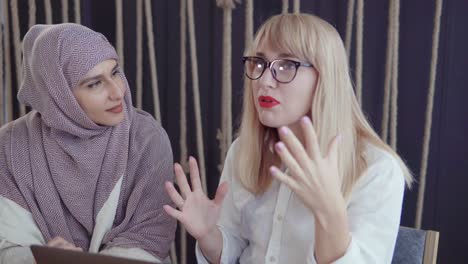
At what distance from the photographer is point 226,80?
1731mm

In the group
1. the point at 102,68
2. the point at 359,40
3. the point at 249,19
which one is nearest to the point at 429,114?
the point at 359,40

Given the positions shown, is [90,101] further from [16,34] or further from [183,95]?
[16,34]

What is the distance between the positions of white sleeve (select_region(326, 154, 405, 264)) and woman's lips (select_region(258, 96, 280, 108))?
0.24 m

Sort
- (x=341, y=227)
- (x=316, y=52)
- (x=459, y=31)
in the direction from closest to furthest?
(x=341, y=227) → (x=316, y=52) → (x=459, y=31)

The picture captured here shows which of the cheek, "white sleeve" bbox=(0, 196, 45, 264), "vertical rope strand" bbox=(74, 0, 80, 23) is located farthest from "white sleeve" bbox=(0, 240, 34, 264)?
"vertical rope strand" bbox=(74, 0, 80, 23)

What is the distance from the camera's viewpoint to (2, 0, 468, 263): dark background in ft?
5.37

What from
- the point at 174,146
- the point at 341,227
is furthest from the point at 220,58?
the point at 341,227

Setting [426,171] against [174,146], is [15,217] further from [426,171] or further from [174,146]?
A: [426,171]

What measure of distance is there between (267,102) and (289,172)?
0.64ft

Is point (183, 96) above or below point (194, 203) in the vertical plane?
above

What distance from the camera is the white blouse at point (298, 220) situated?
1048mm

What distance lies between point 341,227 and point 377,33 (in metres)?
0.92

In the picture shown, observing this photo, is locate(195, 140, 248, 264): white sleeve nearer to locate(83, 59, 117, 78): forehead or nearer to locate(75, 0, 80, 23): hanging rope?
locate(83, 59, 117, 78): forehead

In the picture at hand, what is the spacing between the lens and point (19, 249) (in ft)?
Result: 4.30
